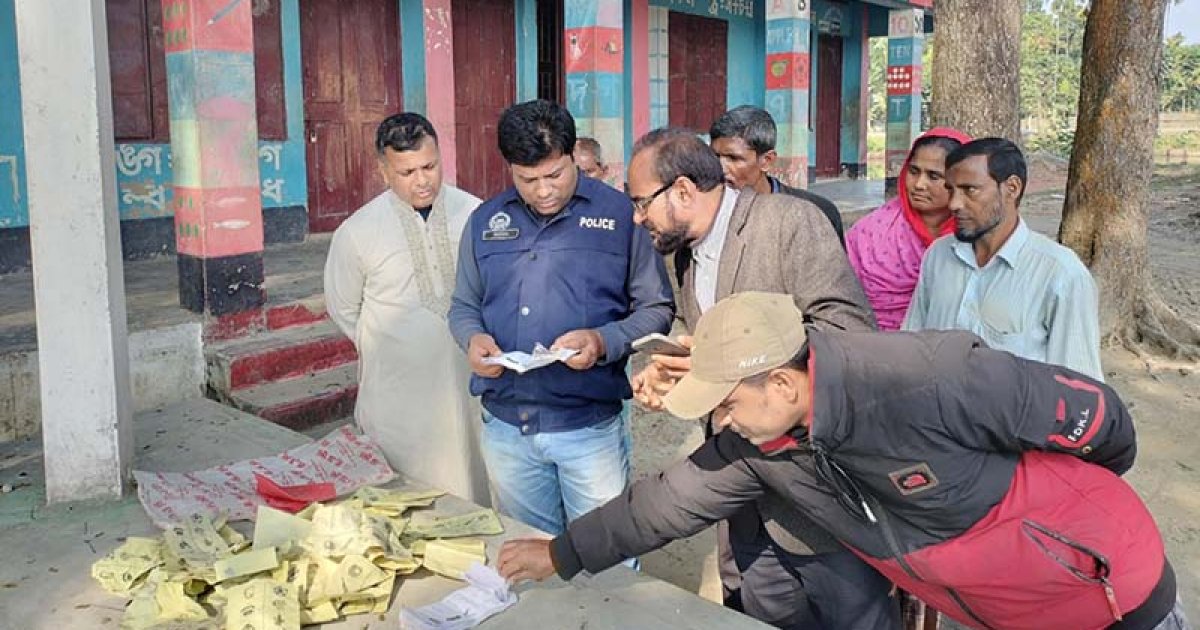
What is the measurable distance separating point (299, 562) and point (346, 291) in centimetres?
109

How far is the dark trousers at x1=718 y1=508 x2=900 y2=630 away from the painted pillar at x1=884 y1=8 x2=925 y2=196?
12327 millimetres

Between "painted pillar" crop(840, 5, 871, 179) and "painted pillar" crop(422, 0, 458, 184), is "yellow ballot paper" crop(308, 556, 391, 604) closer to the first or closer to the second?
"painted pillar" crop(422, 0, 458, 184)

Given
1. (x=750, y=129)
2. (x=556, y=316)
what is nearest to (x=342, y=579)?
(x=556, y=316)

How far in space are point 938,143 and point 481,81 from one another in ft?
24.5

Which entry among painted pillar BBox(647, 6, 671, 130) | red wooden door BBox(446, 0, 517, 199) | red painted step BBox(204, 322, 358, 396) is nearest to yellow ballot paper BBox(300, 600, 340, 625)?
red painted step BBox(204, 322, 358, 396)

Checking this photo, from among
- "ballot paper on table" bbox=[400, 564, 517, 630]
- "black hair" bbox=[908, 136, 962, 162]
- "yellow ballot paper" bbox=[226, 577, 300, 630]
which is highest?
"black hair" bbox=[908, 136, 962, 162]

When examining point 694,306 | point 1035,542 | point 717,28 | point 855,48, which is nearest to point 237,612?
point 694,306

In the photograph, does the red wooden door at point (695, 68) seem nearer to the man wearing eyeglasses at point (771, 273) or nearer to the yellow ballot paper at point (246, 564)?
the man wearing eyeglasses at point (771, 273)

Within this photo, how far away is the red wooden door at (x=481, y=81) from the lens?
972cm

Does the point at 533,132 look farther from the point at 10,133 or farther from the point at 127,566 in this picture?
the point at 10,133

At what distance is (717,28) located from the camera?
13.2 metres

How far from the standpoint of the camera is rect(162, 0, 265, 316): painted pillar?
5.03 meters

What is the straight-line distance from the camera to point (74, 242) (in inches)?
118

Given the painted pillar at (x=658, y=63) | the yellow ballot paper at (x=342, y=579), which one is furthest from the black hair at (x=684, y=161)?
the painted pillar at (x=658, y=63)
